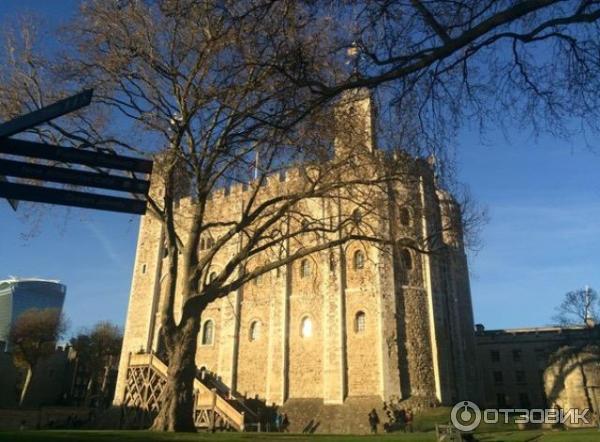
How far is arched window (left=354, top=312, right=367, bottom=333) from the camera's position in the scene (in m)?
24.7

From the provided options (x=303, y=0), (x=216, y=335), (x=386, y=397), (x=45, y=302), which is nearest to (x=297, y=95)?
(x=303, y=0)

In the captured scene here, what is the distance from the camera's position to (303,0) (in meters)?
7.17

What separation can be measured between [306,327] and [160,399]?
7847mm

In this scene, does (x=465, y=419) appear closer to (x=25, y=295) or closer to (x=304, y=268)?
(x=304, y=268)

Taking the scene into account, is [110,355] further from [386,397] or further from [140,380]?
[386,397]

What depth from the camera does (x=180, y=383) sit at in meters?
12.5

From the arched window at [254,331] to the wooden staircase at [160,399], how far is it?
10.3 feet

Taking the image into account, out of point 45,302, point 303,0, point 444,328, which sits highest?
point 45,302

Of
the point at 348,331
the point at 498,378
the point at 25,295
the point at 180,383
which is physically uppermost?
the point at 25,295

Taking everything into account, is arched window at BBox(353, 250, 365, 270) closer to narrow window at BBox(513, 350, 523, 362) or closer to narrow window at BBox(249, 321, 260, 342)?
narrow window at BBox(249, 321, 260, 342)

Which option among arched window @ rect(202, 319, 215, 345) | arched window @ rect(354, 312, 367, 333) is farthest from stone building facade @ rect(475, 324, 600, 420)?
arched window @ rect(202, 319, 215, 345)

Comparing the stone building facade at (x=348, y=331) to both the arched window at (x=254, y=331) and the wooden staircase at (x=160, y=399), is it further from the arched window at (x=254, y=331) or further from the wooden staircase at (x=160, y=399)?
the wooden staircase at (x=160, y=399)

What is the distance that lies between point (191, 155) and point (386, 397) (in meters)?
14.7

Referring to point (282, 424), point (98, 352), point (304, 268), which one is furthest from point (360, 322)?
point (98, 352)
